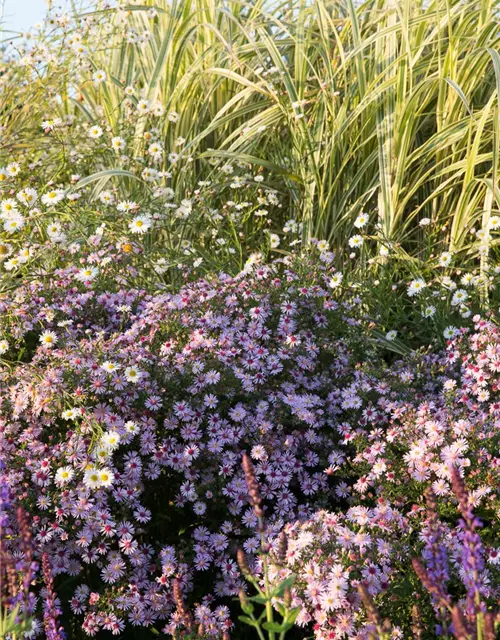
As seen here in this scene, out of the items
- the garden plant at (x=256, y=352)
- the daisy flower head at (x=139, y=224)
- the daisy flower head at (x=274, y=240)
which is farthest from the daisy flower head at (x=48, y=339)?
the daisy flower head at (x=274, y=240)

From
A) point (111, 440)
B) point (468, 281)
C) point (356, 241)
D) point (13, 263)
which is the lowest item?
point (468, 281)

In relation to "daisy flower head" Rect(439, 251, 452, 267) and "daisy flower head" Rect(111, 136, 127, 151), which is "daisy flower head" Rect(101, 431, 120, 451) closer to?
"daisy flower head" Rect(439, 251, 452, 267)

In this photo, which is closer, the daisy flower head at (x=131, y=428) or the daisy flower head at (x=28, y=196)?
the daisy flower head at (x=131, y=428)

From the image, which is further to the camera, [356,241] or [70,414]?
[356,241]

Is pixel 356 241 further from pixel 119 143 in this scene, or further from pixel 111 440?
pixel 111 440

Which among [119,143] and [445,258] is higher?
[119,143]

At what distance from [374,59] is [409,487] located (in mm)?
2926

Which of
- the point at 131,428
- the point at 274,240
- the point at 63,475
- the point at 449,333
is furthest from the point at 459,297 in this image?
the point at 63,475

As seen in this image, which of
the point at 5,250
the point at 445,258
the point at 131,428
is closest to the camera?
the point at 131,428

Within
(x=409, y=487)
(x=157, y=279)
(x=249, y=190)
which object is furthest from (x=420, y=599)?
(x=249, y=190)

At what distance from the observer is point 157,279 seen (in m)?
3.84

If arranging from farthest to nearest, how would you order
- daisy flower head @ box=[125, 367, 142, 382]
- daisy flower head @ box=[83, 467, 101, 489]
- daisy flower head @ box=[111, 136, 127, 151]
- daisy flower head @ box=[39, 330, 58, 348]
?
daisy flower head @ box=[111, 136, 127, 151]
daisy flower head @ box=[39, 330, 58, 348]
daisy flower head @ box=[125, 367, 142, 382]
daisy flower head @ box=[83, 467, 101, 489]

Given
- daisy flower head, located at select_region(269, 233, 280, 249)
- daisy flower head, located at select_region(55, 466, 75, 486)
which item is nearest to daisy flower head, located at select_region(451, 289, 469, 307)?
daisy flower head, located at select_region(269, 233, 280, 249)

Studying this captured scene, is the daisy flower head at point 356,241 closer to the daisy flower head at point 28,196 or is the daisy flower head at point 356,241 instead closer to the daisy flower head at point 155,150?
the daisy flower head at point 155,150
